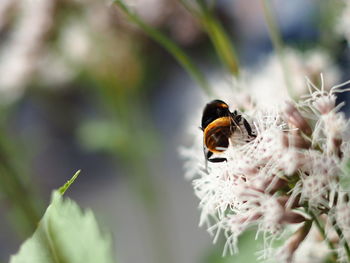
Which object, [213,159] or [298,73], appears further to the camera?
[298,73]

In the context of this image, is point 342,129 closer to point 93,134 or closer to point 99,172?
point 93,134

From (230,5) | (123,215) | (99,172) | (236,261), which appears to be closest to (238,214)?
(236,261)

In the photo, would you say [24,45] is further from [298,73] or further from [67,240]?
[67,240]

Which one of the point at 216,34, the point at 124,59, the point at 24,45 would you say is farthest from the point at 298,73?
the point at 24,45

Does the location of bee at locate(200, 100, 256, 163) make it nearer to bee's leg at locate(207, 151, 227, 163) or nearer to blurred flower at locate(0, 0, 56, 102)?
bee's leg at locate(207, 151, 227, 163)

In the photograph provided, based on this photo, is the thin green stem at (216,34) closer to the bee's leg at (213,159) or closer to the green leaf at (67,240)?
the bee's leg at (213,159)

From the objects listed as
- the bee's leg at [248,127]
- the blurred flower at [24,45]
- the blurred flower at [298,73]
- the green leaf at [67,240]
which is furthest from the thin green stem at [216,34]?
the blurred flower at [24,45]

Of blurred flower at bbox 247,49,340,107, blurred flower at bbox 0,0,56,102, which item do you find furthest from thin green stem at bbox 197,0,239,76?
blurred flower at bbox 0,0,56,102
